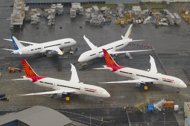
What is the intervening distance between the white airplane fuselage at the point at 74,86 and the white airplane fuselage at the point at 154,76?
9.84 metres

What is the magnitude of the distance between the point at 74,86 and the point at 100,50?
65.1 ft

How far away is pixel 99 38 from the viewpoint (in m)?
121

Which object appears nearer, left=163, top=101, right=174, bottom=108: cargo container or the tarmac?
left=163, top=101, right=174, bottom=108: cargo container

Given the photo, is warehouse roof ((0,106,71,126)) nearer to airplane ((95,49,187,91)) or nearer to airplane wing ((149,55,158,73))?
airplane ((95,49,187,91))

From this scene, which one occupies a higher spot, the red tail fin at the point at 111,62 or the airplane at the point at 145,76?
the red tail fin at the point at 111,62

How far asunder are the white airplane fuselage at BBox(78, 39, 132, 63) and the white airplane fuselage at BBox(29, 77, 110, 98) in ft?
47.1

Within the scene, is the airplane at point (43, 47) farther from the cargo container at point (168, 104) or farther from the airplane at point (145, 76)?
the cargo container at point (168, 104)

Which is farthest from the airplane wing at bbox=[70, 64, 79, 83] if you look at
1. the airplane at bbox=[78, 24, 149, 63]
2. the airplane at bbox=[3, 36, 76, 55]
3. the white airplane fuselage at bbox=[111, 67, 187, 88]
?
the airplane at bbox=[3, 36, 76, 55]

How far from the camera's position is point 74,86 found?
89.3m

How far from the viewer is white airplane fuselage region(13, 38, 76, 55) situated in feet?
353

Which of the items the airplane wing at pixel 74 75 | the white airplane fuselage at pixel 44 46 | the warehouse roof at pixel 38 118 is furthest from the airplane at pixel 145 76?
the warehouse roof at pixel 38 118

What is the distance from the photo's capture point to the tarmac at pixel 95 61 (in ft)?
294

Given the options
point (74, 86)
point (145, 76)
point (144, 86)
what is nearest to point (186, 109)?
point (144, 86)

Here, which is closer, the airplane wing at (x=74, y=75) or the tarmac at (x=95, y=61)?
the tarmac at (x=95, y=61)
